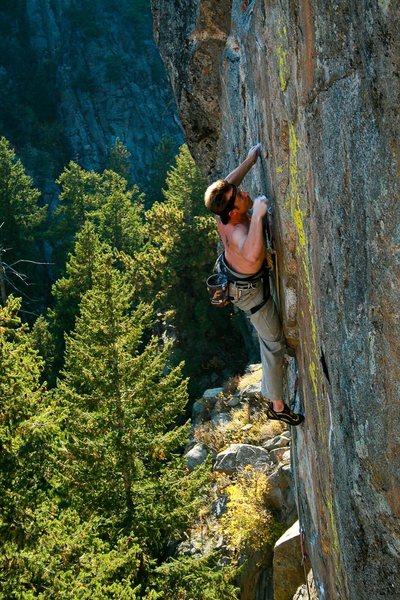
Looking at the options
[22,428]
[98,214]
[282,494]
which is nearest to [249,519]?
[282,494]

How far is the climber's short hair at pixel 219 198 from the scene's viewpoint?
5.48 m

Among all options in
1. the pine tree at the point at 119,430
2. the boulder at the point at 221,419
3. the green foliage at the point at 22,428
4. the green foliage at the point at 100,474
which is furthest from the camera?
the boulder at the point at 221,419

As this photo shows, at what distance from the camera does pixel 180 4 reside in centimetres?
1090

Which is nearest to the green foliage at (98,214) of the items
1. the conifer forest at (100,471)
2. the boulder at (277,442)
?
the conifer forest at (100,471)

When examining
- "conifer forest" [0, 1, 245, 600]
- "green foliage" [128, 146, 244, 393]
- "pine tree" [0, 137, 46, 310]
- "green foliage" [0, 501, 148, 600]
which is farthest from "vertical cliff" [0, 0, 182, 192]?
"green foliage" [0, 501, 148, 600]

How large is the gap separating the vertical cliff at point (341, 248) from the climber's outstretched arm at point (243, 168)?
16 cm

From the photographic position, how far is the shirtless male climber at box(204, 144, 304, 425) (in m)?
5.50

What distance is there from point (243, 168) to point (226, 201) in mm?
876

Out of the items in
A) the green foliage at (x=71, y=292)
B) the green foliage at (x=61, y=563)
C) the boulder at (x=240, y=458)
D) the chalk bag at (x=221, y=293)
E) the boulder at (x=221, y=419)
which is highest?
the green foliage at (x=71, y=292)

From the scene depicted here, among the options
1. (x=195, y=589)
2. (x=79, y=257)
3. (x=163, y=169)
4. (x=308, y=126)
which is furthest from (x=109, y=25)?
(x=308, y=126)

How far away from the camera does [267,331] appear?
6109 millimetres

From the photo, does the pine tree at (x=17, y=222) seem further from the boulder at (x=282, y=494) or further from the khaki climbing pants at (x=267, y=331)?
Result: the khaki climbing pants at (x=267, y=331)

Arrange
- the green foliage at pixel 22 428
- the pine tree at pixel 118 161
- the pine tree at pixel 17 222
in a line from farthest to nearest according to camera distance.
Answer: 1. the pine tree at pixel 118 161
2. the pine tree at pixel 17 222
3. the green foliage at pixel 22 428

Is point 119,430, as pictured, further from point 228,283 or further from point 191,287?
point 191,287
